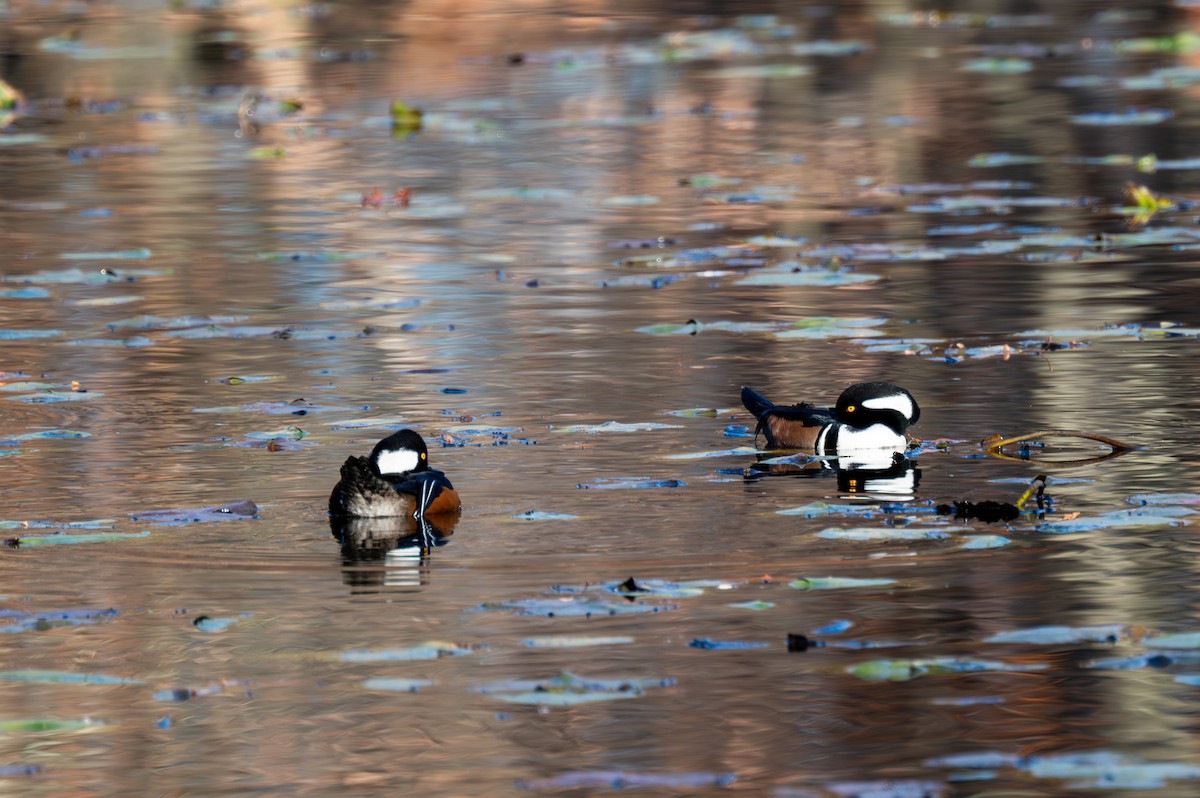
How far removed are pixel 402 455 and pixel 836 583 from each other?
83.9 inches

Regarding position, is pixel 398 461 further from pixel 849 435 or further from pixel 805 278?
pixel 805 278

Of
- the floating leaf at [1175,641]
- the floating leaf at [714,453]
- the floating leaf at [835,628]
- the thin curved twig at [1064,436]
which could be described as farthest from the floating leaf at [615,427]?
the floating leaf at [1175,641]

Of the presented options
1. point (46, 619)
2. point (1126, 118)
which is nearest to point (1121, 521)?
point (46, 619)

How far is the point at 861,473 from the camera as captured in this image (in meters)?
9.40

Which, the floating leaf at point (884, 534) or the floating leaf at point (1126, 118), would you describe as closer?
the floating leaf at point (884, 534)

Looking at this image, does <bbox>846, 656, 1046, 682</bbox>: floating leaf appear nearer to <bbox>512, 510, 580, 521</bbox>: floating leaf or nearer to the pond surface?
the pond surface

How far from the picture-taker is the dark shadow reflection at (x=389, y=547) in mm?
7859

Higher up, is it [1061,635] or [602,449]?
[602,449]

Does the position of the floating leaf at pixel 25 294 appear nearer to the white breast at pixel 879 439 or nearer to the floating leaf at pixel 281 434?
the floating leaf at pixel 281 434

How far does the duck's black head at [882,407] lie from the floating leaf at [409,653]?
10.5 ft

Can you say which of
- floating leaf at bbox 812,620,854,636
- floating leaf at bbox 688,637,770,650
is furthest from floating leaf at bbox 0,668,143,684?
floating leaf at bbox 812,620,854,636

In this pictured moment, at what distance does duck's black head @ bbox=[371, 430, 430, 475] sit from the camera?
884 centimetres

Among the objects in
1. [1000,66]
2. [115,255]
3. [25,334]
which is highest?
[1000,66]

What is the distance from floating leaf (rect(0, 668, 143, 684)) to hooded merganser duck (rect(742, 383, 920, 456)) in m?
3.77
